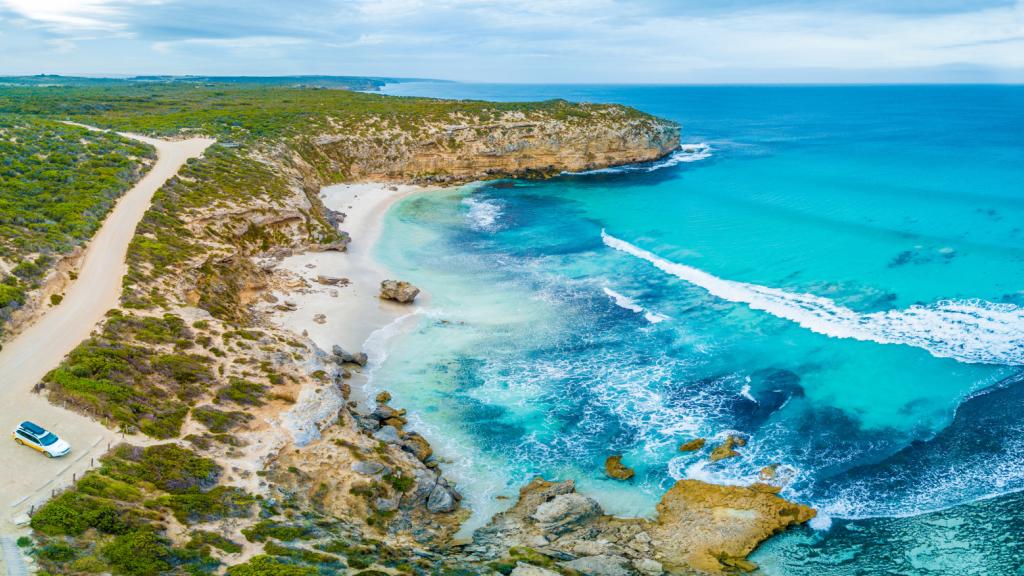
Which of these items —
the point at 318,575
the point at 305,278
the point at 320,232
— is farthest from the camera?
the point at 320,232

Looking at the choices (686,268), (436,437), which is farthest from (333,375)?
(686,268)

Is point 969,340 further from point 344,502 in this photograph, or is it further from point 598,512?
point 344,502

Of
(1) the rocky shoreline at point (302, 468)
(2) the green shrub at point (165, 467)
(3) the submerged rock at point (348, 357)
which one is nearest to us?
(1) the rocky shoreline at point (302, 468)

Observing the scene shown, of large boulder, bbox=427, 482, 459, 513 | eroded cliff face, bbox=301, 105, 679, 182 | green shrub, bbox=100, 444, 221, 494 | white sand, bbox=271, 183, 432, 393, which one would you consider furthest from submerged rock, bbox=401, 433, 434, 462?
eroded cliff face, bbox=301, 105, 679, 182

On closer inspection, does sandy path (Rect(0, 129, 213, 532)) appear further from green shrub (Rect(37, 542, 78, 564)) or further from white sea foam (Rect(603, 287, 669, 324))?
white sea foam (Rect(603, 287, 669, 324))

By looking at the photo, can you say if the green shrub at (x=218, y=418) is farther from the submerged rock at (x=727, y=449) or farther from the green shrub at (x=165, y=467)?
the submerged rock at (x=727, y=449)

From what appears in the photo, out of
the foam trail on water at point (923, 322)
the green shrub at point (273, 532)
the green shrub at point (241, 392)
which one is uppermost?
the green shrub at point (241, 392)

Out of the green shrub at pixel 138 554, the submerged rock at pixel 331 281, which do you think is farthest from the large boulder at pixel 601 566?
the submerged rock at pixel 331 281
